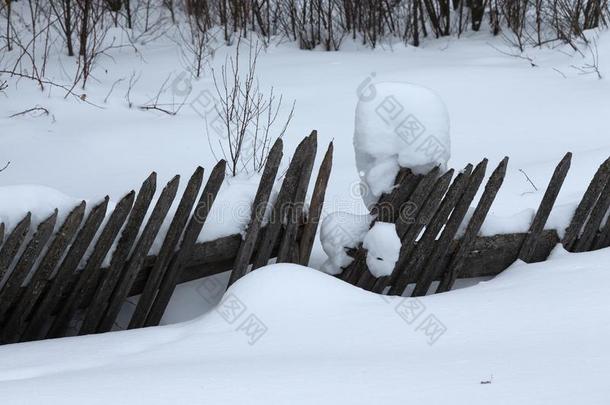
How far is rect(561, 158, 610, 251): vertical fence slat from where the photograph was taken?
3.00 metres

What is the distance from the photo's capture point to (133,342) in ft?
7.79

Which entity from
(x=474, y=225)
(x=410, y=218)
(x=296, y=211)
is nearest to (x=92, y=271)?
(x=296, y=211)

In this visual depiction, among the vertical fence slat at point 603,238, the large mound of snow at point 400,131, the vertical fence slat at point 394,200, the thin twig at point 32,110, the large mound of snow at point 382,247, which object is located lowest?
the thin twig at point 32,110

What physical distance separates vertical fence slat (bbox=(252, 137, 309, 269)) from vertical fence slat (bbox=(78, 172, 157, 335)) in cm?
47

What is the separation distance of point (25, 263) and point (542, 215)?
6.56ft

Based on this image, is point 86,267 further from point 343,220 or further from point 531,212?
point 531,212

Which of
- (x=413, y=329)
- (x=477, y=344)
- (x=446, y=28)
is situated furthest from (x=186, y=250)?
(x=446, y=28)

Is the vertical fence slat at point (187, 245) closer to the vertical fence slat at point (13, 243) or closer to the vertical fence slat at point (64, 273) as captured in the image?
the vertical fence slat at point (64, 273)

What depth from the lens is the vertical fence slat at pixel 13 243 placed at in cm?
251

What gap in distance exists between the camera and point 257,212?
2826mm

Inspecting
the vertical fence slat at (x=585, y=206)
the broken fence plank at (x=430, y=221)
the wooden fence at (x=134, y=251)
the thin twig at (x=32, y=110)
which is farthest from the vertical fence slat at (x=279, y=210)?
the thin twig at (x=32, y=110)

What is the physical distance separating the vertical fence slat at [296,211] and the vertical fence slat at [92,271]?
601mm

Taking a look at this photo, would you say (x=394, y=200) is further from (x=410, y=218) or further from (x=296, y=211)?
→ (x=296, y=211)

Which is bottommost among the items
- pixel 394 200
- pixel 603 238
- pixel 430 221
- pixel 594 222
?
pixel 603 238
